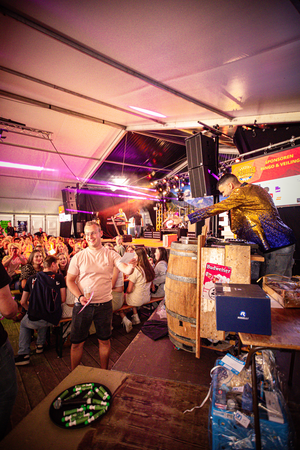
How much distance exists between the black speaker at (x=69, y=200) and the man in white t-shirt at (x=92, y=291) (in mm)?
A: 10925

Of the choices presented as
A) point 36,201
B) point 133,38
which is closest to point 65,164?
point 36,201

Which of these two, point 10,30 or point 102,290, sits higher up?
point 10,30

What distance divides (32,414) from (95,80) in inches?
187

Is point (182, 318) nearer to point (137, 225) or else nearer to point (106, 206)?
point (137, 225)

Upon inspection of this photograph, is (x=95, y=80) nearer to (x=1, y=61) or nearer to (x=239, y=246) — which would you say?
(x=1, y=61)

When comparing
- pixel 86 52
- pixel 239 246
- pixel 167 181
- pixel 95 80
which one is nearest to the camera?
pixel 239 246

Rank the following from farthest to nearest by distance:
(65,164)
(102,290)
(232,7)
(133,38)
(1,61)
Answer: (65,164)
(1,61)
(133,38)
(102,290)
(232,7)

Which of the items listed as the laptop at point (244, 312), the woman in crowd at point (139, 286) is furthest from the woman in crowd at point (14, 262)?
the laptop at point (244, 312)

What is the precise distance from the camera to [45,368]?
2834mm

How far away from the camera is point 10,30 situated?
2916mm

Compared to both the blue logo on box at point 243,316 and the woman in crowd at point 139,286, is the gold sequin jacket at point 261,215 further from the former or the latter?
the woman in crowd at point 139,286

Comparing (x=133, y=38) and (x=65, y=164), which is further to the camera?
(x=65, y=164)

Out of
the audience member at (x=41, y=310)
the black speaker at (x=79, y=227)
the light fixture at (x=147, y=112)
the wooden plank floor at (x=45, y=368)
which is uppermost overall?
the light fixture at (x=147, y=112)

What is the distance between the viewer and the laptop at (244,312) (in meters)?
1.14
